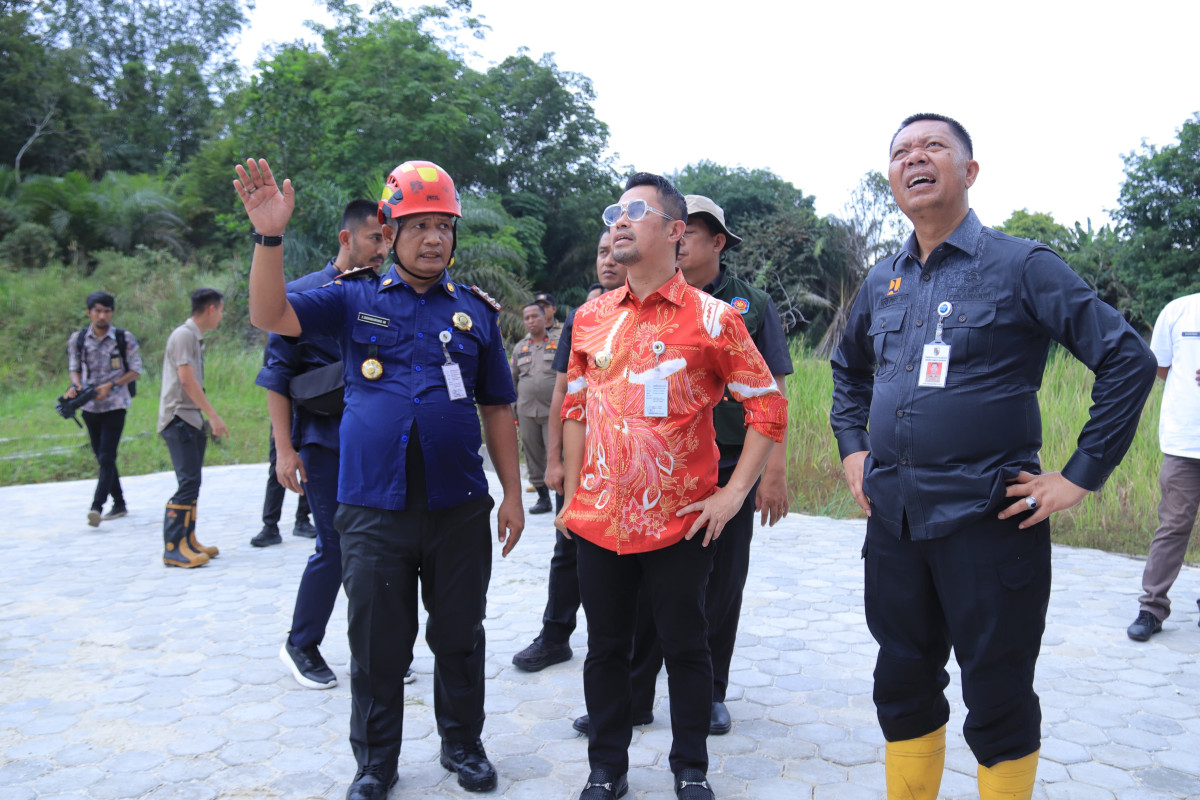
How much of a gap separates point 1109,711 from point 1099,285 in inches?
891

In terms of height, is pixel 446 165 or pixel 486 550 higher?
pixel 446 165

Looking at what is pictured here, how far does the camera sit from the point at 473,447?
10.8ft

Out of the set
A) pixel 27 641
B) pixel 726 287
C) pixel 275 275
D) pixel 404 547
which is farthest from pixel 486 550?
pixel 27 641

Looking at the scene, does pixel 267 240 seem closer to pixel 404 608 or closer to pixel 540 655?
pixel 404 608

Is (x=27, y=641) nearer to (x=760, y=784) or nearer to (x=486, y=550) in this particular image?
(x=486, y=550)

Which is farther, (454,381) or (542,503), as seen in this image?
(542,503)

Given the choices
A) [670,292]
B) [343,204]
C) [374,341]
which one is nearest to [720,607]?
[670,292]

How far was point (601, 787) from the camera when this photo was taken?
9.96ft

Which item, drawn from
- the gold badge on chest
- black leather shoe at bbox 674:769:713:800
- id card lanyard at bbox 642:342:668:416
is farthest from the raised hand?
black leather shoe at bbox 674:769:713:800

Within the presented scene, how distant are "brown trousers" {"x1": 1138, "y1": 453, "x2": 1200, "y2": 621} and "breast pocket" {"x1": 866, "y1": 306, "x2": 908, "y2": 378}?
125 inches

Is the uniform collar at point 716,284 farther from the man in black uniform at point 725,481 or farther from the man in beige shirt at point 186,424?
the man in beige shirt at point 186,424

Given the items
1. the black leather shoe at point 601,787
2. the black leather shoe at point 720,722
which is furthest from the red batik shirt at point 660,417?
the black leather shoe at point 720,722

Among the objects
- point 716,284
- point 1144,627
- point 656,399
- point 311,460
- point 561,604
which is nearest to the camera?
point 656,399

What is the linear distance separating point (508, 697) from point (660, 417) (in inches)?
76.4
